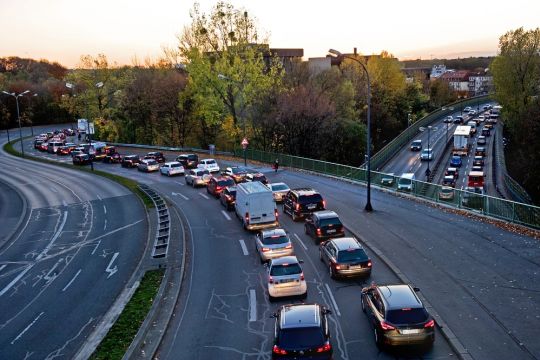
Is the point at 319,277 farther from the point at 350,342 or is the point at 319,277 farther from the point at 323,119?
the point at 323,119

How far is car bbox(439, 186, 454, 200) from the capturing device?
97.4 feet

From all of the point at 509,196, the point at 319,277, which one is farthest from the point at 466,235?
the point at 509,196

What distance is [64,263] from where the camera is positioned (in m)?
25.3

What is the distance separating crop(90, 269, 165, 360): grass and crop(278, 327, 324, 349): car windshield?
4.89m

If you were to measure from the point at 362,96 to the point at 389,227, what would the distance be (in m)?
60.4

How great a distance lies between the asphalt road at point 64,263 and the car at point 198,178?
526 centimetres

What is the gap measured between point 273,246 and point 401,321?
29.5ft

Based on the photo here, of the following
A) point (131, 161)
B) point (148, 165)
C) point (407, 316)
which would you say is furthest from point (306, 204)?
point (131, 161)

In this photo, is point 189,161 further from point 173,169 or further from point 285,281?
point 285,281

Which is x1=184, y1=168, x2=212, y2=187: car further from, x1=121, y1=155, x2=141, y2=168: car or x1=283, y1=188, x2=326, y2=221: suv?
x1=121, y1=155, x2=141, y2=168: car

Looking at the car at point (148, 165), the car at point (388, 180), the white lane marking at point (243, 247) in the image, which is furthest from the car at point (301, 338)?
the car at point (148, 165)

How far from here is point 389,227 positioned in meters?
26.2

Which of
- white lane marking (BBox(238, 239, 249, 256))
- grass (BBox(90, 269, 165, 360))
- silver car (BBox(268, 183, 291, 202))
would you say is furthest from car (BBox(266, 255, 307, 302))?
silver car (BBox(268, 183, 291, 202))

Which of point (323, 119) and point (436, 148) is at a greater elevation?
point (323, 119)
